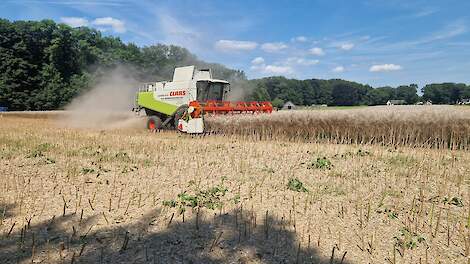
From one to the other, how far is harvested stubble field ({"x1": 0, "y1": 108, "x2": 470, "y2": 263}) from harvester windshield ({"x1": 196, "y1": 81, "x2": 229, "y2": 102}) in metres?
6.87

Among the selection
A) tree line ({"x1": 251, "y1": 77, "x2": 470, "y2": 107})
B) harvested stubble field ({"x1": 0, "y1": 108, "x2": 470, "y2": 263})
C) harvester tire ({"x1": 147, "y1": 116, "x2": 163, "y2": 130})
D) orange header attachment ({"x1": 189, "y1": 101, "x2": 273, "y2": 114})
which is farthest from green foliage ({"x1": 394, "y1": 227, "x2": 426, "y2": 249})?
tree line ({"x1": 251, "y1": 77, "x2": 470, "y2": 107})

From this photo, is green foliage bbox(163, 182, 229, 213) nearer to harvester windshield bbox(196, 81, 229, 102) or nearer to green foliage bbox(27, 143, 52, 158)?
green foliage bbox(27, 143, 52, 158)

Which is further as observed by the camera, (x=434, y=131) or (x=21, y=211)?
(x=434, y=131)

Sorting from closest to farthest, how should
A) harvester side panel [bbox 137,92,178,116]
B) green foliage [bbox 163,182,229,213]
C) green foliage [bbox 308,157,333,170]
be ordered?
green foliage [bbox 163,182,229,213], green foliage [bbox 308,157,333,170], harvester side panel [bbox 137,92,178,116]

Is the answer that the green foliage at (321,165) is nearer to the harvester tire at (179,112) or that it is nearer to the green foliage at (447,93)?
the harvester tire at (179,112)

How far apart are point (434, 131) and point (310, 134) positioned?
3.45m

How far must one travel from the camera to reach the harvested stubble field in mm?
3566

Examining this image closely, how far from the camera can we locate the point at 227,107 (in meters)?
13.4

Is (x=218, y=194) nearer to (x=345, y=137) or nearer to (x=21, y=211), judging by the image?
(x=21, y=211)

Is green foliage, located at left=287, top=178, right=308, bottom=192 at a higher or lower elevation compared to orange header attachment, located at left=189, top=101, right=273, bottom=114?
lower

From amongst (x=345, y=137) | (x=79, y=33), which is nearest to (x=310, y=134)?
(x=345, y=137)

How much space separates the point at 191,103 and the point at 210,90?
1744 mm

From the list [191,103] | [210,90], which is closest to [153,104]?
[210,90]

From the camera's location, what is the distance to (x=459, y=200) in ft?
16.3
